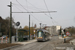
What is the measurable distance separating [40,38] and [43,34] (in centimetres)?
127

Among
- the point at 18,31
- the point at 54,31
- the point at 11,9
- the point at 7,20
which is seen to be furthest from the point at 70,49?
the point at 54,31

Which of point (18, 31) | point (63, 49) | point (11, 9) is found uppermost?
point (11, 9)

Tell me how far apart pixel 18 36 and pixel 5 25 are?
126 feet

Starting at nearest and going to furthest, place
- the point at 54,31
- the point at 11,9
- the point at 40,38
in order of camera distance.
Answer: the point at 11,9 < the point at 40,38 < the point at 54,31

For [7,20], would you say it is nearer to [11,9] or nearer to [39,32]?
[39,32]

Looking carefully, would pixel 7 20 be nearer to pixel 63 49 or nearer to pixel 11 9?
pixel 11 9

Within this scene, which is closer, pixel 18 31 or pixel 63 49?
pixel 63 49

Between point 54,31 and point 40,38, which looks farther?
point 54,31

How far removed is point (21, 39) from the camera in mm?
31922

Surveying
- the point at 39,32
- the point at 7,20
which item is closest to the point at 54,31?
the point at 7,20

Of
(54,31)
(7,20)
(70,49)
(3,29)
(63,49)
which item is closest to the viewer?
(70,49)

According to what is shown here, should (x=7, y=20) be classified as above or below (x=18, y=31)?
above

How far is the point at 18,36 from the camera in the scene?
31141 mm

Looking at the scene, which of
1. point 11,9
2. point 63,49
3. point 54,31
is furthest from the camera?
point 54,31
